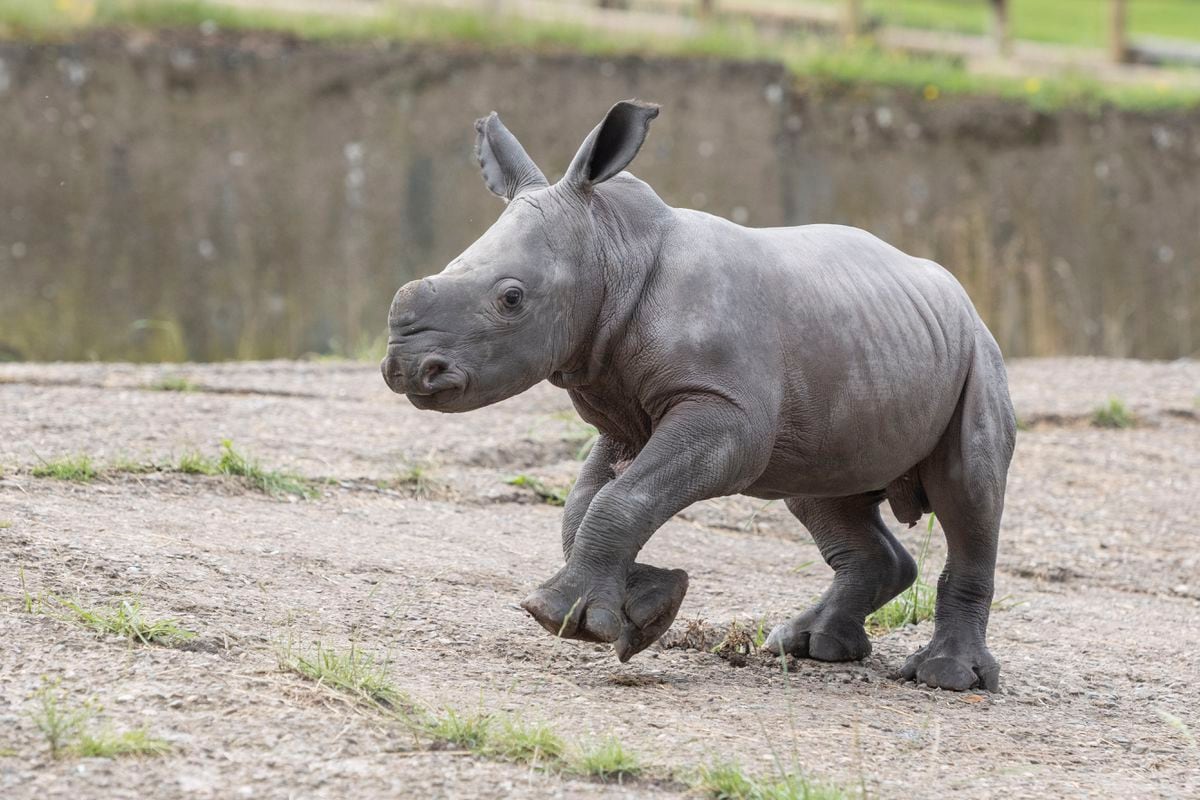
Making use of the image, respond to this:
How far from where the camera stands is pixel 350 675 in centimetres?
367

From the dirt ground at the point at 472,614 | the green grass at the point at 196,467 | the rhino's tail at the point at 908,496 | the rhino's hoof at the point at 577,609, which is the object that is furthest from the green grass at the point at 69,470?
the rhino's tail at the point at 908,496

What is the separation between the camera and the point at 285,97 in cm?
1115

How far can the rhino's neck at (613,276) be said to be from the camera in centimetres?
417

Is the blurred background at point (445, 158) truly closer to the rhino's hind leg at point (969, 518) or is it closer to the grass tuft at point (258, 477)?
the grass tuft at point (258, 477)

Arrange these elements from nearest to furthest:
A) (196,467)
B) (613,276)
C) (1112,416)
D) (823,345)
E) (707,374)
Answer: (707,374) < (613,276) < (823,345) < (196,467) < (1112,416)

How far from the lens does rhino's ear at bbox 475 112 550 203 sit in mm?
4375

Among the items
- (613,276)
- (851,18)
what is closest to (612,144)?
(613,276)

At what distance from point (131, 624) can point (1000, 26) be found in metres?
12.7

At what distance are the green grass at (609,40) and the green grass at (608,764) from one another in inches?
347

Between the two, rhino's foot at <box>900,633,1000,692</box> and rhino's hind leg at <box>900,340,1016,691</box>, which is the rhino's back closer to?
rhino's hind leg at <box>900,340,1016,691</box>

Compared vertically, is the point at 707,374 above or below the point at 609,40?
below

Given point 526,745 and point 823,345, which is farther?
point 823,345

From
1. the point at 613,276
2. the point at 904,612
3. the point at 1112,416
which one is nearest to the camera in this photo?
the point at 613,276

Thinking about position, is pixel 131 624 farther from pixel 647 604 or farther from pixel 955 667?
pixel 955 667
